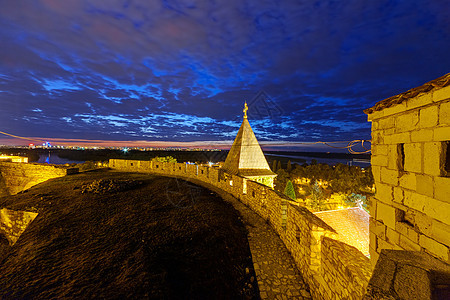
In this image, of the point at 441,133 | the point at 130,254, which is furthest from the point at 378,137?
the point at 130,254

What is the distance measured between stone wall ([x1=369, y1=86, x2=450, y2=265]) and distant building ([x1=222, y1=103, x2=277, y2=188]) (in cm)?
1006

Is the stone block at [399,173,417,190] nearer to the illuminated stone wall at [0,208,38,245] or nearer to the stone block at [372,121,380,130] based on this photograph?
the stone block at [372,121,380,130]

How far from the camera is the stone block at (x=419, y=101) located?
2314 mm

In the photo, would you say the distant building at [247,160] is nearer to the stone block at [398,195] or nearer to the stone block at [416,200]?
the stone block at [398,195]

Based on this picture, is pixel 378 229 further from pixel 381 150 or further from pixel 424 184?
pixel 381 150

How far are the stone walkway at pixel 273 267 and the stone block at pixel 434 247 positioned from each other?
2.65 m

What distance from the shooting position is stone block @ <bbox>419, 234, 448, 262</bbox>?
7.07ft

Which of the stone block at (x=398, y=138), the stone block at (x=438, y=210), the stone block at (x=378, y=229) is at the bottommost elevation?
the stone block at (x=378, y=229)

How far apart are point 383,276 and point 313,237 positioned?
2641 mm

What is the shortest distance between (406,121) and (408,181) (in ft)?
2.92

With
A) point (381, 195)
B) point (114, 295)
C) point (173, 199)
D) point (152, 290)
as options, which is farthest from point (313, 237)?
point (173, 199)

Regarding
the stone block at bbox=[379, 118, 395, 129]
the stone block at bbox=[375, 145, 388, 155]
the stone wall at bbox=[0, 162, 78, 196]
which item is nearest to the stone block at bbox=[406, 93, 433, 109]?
the stone block at bbox=[379, 118, 395, 129]

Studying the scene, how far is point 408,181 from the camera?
266 centimetres

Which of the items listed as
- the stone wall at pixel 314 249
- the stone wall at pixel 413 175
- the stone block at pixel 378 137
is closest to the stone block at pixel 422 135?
the stone wall at pixel 413 175
